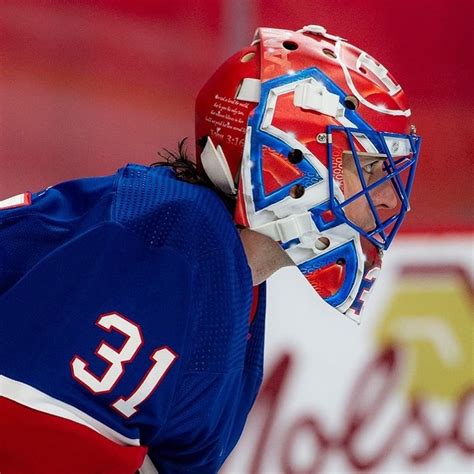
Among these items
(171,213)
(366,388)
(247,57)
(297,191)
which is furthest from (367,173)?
(366,388)

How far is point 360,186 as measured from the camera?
1.47 metres

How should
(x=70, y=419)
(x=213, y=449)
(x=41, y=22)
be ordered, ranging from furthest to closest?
(x=41, y=22) < (x=213, y=449) < (x=70, y=419)

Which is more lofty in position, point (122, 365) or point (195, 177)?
point (195, 177)

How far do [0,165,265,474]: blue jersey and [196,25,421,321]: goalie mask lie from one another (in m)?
0.11

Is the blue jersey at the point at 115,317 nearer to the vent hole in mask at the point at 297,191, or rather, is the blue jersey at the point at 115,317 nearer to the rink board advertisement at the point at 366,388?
the vent hole in mask at the point at 297,191

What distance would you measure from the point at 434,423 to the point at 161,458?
26.9 inches

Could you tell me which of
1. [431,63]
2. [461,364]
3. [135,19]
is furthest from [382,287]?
[135,19]

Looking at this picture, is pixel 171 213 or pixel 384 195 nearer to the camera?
pixel 171 213

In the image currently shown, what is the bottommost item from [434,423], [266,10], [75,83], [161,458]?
[434,423]

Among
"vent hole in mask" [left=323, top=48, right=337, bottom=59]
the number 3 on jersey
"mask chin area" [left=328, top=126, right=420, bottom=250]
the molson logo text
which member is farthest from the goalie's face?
the molson logo text

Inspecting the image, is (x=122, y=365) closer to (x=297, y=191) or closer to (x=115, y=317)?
(x=115, y=317)

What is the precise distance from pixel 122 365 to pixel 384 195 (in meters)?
0.54

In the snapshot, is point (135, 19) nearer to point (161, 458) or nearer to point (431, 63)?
point (431, 63)

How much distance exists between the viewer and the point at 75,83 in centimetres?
196
